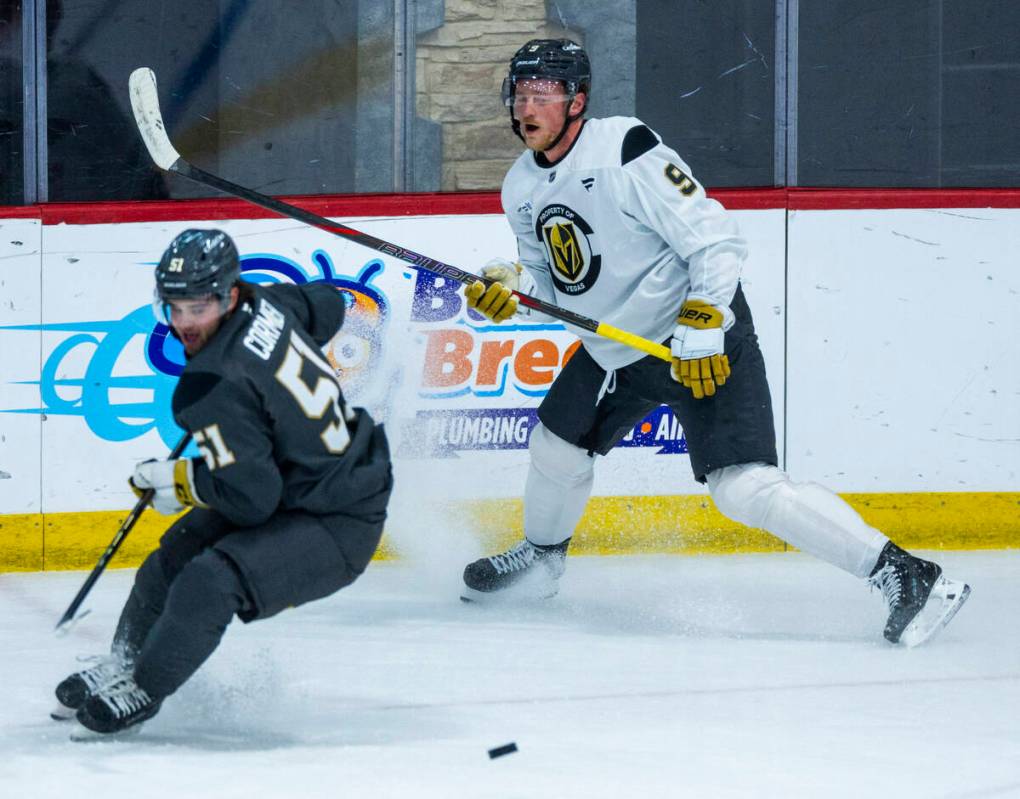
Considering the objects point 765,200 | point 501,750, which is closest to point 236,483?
point 501,750

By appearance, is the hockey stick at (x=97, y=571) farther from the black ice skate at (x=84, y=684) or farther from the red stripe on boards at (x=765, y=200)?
the red stripe on boards at (x=765, y=200)

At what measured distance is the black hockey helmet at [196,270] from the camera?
2.32 meters

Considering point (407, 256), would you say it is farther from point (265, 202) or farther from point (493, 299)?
point (265, 202)

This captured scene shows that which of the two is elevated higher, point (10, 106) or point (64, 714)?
point (10, 106)

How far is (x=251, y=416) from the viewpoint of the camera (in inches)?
91.3

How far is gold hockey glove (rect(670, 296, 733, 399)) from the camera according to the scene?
312cm

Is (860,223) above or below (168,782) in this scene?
above

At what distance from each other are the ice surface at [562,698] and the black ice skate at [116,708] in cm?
5

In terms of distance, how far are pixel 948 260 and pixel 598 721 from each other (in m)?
2.06

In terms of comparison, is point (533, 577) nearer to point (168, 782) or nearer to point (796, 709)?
point (796, 709)

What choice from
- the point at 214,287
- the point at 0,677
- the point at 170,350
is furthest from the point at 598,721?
the point at 170,350

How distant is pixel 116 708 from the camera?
92.9 inches

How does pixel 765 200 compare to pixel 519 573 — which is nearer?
pixel 519 573

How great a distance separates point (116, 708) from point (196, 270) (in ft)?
2.17
